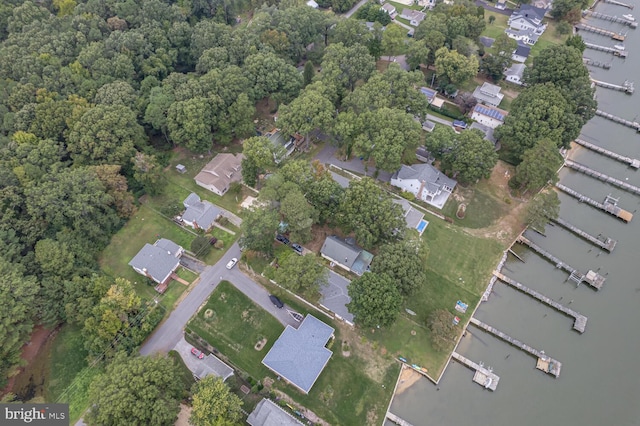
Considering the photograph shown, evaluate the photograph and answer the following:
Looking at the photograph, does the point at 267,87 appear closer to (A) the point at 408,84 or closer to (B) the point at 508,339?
(A) the point at 408,84

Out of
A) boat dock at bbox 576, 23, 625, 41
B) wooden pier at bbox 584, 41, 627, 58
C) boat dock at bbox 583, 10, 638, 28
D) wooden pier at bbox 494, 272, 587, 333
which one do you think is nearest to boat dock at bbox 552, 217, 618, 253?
wooden pier at bbox 494, 272, 587, 333

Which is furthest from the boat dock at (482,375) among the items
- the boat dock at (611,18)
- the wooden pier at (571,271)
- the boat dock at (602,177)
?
the boat dock at (611,18)

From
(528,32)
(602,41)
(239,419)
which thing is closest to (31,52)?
(239,419)

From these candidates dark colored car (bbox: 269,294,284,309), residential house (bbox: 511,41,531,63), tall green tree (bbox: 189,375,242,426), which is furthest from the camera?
residential house (bbox: 511,41,531,63)

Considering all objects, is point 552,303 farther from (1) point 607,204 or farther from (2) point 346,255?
(2) point 346,255

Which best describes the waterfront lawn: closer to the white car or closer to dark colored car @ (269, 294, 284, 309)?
dark colored car @ (269, 294, 284, 309)

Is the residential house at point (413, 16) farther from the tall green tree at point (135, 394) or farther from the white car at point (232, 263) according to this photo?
Answer: the tall green tree at point (135, 394)

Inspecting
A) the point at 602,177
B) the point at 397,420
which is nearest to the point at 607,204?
the point at 602,177
